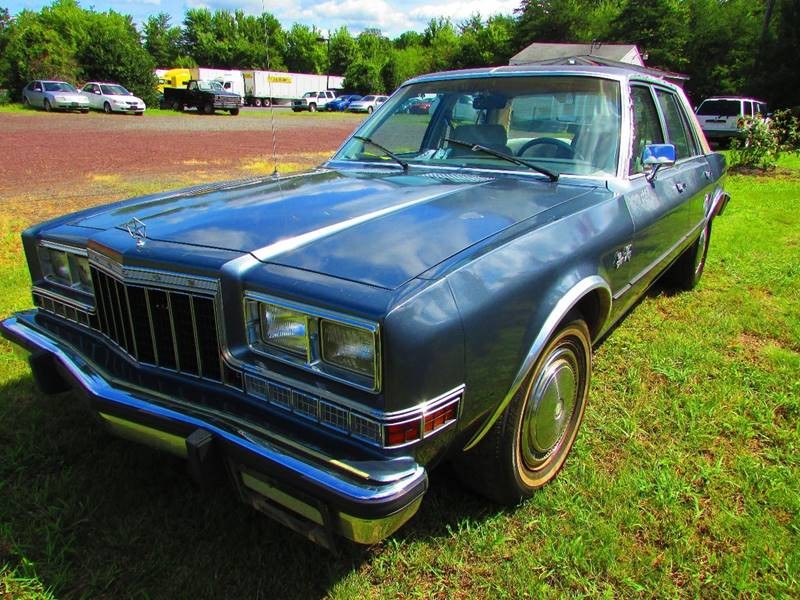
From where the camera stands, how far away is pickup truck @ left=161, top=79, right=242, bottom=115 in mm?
29367

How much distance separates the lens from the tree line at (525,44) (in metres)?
26.5

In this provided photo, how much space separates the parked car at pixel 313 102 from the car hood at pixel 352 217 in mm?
42232

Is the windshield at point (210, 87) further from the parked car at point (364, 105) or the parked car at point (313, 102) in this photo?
the parked car at point (364, 105)

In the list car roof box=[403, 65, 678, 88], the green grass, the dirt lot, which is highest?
car roof box=[403, 65, 678, 88]

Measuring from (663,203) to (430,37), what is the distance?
3637 inches

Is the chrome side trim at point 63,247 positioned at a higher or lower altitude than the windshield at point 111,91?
lower

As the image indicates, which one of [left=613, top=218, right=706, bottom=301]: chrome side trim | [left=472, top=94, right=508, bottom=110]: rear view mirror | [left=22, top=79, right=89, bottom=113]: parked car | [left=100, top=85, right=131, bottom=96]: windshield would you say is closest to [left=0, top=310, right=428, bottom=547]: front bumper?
[left=613, top=218, right=706, bottom=301]: chrome side trim

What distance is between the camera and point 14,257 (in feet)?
16.8

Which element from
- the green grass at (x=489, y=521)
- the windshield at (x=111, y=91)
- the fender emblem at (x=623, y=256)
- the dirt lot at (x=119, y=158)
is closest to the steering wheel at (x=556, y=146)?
the fender emblem at (x=623, y=256)

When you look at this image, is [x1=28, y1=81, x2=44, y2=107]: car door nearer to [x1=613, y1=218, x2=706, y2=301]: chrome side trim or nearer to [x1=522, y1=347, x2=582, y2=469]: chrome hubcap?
[x1=613, y1=218, x2=706, y2=301]: chrome side trim

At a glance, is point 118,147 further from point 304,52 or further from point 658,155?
point 304,52

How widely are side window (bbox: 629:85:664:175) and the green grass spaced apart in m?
1.24

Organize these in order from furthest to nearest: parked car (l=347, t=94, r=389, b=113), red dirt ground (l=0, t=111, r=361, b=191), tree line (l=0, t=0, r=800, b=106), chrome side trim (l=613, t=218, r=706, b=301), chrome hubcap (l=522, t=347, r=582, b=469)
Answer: parked car (l=347, t=94, r=389, b=113) < tree line (l=0, t=0, r=800, b=106) < red dirt ground (l=0, t=111, r=361, b=191) < chrome side trim (l=613, t=218, r=706, b=301) < chrome hubcap (l=522, t=347, r=582, b=469)

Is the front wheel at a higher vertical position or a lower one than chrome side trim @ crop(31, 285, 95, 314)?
lower
